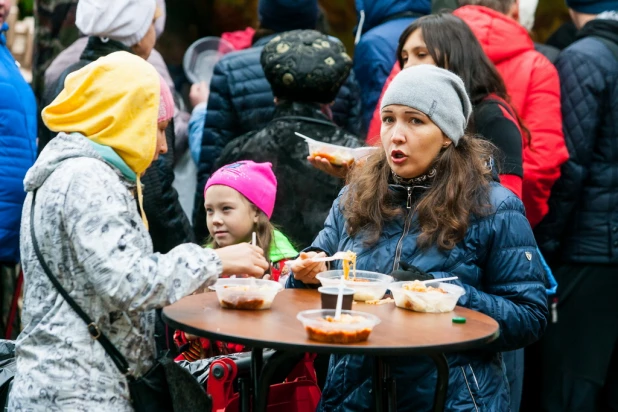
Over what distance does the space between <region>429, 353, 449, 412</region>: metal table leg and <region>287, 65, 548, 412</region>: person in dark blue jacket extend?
20 centimetres

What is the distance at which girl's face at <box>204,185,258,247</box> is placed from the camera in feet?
14.8

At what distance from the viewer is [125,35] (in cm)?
523

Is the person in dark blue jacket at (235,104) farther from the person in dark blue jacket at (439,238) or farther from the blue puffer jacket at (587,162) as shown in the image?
the person in dark blue jacket at (439,238)

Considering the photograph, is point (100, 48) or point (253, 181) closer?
point (253, 181)

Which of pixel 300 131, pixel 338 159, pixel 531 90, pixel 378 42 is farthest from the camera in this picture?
pixel 378 42

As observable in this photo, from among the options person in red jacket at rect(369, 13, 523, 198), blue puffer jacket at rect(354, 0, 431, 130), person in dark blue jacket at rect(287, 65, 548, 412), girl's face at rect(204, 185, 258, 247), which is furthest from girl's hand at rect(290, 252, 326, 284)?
blue puffer jacket at rect(354, 0, 431, 130)

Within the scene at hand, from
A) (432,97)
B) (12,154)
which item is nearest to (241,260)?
(432,97)

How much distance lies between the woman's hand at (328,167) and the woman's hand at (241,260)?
1313mm

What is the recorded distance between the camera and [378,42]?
19.2 ft

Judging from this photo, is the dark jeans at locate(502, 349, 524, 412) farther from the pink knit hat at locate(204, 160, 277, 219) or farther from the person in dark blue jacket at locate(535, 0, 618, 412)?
the pink knit hat at locate(204, 160, 277, 219)

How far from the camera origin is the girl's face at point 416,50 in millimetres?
4555

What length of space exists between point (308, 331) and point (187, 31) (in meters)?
5.94

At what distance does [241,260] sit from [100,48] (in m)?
2.46

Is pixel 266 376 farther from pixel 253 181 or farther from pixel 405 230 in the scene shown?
pixel 253 181
